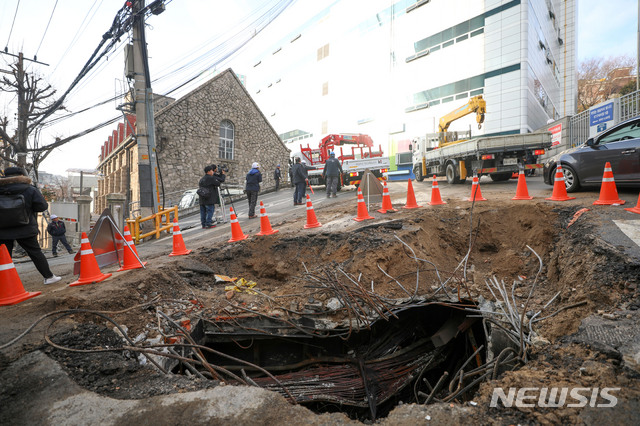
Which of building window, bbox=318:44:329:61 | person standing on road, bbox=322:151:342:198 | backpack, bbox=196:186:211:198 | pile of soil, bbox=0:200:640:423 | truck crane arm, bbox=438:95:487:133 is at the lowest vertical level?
pile of soil, bbox=0:200:640:423

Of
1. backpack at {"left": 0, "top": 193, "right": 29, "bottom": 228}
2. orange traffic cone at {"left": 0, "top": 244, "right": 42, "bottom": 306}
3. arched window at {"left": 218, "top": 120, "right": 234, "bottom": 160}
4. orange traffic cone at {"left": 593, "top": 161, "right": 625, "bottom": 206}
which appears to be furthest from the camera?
arched window at {"left": 218, "top": 120, "right": 234, "bottom": 160}

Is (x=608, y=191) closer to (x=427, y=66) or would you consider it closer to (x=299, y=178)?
(x=299, y=178)

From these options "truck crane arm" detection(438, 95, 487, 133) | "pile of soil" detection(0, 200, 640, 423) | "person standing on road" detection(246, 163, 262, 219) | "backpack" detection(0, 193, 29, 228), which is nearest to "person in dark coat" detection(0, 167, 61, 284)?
"backpack" detection(0, 193, 29, 228)

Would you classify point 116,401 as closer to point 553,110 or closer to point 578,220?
point 578,220

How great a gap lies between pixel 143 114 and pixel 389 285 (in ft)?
32.3

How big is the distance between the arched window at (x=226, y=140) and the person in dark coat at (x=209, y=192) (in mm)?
11828

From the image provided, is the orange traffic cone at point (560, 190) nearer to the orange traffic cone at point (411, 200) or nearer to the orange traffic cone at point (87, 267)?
the orange traffic cone at point (411, 200)

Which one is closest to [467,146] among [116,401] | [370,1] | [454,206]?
[454,206]

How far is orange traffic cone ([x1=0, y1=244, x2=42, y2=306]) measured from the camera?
3.69m

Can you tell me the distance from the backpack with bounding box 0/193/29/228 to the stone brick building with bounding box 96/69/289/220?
13.3 metres

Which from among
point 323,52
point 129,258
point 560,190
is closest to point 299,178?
point 129,258

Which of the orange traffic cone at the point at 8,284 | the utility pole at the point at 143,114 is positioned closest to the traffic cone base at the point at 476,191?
the orange traffic cone at the point at 8,284

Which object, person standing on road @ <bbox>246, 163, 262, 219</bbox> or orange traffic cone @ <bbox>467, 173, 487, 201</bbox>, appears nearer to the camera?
orange traffic cone @ <bbox>467, 173, 487, 201</bbox>

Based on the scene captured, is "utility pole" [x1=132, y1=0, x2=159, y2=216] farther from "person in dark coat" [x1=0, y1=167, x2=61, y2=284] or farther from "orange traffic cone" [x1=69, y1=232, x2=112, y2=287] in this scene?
"orange traffic cone" [x1=69, y1=232, x2=112, y2=287]
